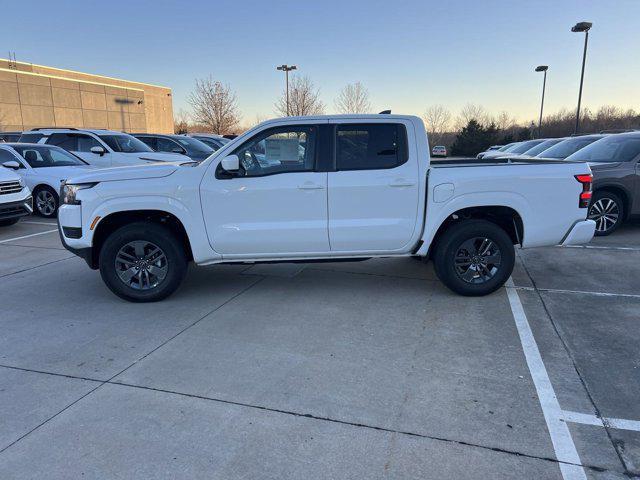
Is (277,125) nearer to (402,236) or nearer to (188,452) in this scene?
(402,236)

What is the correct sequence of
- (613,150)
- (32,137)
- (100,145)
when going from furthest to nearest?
(32,137) < (100,145) < (613,150)

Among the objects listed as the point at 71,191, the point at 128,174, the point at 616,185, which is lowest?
the point at 616,185

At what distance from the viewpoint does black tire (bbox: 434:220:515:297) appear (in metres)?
5.21

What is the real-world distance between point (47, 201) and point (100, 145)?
251cm

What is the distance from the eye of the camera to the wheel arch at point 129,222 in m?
5.16

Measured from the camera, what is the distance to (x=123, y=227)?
516 cm

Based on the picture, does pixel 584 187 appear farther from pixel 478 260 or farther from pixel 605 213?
pixel 605 213

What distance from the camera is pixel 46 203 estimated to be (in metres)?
10.8

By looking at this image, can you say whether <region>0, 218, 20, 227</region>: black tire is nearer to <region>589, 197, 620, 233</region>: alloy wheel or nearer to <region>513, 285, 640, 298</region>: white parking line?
<region>513, 285, 640, 298</region>: white parking line

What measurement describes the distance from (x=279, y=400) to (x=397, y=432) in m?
0.84

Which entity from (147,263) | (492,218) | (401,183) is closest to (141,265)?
(147,263)

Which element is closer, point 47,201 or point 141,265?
point 141,265

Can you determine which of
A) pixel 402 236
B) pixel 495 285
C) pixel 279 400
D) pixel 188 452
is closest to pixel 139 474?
pixel 188 452

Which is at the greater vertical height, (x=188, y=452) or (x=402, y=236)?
(x=402, y=236)
